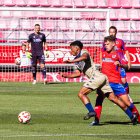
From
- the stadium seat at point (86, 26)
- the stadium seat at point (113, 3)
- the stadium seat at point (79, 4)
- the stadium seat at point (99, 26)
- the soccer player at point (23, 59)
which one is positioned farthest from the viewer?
the stadium seat at point (113, 3)

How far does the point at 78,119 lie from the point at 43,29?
17.7 metres

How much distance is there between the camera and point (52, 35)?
31.2 m

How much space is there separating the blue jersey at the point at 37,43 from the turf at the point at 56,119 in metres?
3.61

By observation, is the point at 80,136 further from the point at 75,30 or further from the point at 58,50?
the point at 75,30

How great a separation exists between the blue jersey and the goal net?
1807mm

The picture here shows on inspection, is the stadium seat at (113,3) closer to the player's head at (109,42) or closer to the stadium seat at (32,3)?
the stadium seat at (32,3)

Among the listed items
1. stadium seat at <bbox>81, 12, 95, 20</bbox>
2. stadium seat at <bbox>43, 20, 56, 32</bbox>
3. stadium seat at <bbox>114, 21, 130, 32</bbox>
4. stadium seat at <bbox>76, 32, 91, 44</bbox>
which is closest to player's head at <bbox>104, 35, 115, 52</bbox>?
stadium seat at <bbox>76, 32, 91, 44</bbox>

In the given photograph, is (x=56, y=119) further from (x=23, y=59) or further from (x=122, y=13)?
(x=122, y=13)

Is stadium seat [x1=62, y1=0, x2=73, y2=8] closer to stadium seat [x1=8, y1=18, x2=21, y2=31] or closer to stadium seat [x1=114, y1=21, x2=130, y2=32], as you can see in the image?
stadium seat [x1=114, y1=21, x2=130, y2=32]

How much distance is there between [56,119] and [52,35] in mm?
17327

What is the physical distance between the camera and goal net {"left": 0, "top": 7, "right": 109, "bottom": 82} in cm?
2833

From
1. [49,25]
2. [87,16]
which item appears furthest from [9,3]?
[87,16]

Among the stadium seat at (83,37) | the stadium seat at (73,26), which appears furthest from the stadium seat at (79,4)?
the stadium seat at (83,37)

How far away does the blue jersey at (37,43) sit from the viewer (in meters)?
25.6
